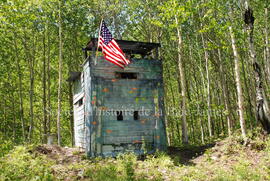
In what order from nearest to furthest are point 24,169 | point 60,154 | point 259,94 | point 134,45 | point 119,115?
point 24,169 → point 259,94 → point 60,154 → point 119,115 → point 134,45

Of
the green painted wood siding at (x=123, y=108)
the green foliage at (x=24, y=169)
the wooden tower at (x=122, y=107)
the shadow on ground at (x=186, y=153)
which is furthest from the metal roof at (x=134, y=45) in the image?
the green foliage at (x=24, y=169)

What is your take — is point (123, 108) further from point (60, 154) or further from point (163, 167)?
point (60, 154)

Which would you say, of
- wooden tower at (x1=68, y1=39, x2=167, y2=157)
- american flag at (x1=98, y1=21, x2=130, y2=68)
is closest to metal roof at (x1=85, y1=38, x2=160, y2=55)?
wooden tower at (x1=68, y1=39, x2=167, y2=157)

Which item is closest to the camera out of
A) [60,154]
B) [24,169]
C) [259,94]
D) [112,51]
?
[24,169]

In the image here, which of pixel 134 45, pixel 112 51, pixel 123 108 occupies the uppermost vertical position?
pixel 134 45

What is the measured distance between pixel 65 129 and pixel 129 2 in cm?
1843

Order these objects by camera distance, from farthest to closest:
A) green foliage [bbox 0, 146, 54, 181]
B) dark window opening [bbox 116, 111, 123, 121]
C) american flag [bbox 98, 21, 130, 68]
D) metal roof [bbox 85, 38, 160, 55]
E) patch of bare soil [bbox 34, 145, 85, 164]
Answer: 1. metal roof [bbox 85, 38, 160, 55]
2. dark window opening [bbox 116, 111, 123, 121]
3. patch of bare soil [bbox 34, 145, 85, 164]
4. american flag [bbox 98, 21, 130, 68]
5. green foliage [bbox 0, 146, 54, 181]

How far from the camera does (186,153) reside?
1271 centimetres

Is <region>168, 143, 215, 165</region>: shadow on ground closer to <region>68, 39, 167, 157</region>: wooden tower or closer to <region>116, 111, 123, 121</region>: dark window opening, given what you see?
<region>68, 39, 167, 157</region>: wooden tower

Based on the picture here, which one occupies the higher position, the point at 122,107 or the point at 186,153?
the point at 122,107

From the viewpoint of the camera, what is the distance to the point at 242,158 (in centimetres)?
987

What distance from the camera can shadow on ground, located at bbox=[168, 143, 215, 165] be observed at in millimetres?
11511

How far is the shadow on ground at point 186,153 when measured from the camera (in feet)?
37.8

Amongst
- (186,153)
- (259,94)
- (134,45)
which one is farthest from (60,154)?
(259,94)
